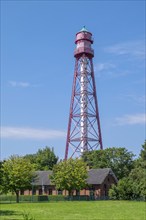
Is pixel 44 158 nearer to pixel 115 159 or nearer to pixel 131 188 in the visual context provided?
pixel 115 159

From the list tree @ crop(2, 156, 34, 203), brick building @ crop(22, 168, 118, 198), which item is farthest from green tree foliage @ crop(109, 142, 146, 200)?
tree @ crop(2, 156, 34, 203)

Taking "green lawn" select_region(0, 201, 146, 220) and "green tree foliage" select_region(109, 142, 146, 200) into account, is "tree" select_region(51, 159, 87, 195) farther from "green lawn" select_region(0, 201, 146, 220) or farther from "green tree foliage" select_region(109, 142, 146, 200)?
"green lawn" select_region(0, 201, 146, 220)

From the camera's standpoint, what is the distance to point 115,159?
80.0m

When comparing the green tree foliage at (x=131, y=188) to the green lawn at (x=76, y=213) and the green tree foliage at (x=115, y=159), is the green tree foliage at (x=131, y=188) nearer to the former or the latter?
the green tree foliage at (x=115, y=159)

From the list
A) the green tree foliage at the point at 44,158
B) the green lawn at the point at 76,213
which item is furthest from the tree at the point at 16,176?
the green tree foliage at the point at 44,158

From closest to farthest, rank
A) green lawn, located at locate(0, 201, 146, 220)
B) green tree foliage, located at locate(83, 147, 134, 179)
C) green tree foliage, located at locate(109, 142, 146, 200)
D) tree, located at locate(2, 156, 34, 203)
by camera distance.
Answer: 1. green lawn, located at locate(0, 201, 146, 220)
2. tree, located at locate(2, 156, 34, 203)
3. green tree foliage, located at locate(109, 142, 146, 200)
4. green tree foliage, located at locate(83, 147, 134, 179)

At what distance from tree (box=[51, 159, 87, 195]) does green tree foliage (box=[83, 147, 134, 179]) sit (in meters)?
15.6

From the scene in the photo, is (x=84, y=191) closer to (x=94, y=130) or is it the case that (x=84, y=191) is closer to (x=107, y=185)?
(x=107, y=185)

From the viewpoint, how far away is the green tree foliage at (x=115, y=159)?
260 feet

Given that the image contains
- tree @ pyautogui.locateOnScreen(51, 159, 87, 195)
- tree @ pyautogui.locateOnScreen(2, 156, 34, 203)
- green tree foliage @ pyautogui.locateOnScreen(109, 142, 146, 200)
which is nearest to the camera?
tree @ pyautogui.locateOnScreen(2, 156, 34, 203)

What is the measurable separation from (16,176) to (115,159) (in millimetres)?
29063

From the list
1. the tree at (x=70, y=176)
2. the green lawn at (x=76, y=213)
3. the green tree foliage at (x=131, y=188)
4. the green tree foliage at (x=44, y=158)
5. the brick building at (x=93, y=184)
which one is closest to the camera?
the green lawn at (x=76, y=213)

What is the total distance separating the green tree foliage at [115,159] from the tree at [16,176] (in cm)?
2285

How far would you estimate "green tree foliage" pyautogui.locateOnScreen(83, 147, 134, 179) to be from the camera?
7931cm
